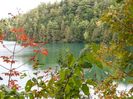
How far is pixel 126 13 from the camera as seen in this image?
4020 mm

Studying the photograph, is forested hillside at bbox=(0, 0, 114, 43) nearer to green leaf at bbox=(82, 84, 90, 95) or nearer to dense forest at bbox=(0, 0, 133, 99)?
dense forest at bbox=(0, 0, 133, 99)

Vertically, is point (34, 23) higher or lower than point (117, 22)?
lower

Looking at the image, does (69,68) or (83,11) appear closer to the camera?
(69,68)

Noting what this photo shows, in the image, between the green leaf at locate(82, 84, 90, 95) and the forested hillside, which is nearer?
the green leaf at locate(82, 84, 90, 95)

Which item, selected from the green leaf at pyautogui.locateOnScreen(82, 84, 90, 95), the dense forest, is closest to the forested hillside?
→ the dense forest

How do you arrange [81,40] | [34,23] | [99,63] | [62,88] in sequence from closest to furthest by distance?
1. [99,63]
2. [62,88]
3. [81,40]
4. [34,23]

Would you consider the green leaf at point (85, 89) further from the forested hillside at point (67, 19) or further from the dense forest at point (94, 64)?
the forested hillside at point (67, 19)

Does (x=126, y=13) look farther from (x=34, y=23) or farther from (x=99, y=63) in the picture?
(x=34, y=23)

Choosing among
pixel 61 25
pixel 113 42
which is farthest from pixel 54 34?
pixel 113 42

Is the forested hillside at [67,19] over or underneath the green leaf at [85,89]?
underneath

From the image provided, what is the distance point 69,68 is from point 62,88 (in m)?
0.20

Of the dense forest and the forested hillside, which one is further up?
the dense forest

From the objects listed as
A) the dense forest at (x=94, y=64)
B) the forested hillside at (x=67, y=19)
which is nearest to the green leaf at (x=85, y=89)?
the dense forest at (x=94, y=64)

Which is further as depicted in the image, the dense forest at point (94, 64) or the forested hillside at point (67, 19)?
the forested hillside at point (67, 19)
